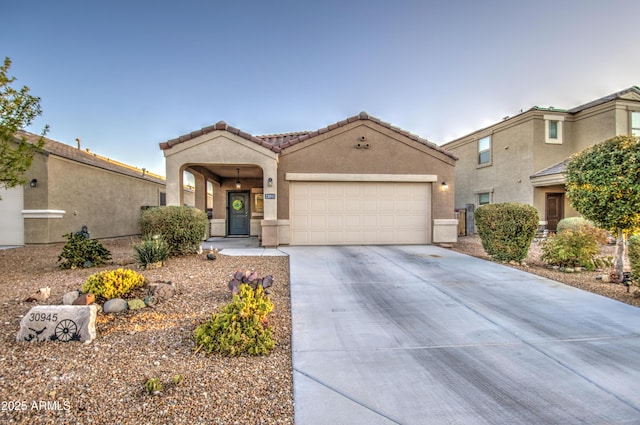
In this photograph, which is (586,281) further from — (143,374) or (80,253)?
(80,253)

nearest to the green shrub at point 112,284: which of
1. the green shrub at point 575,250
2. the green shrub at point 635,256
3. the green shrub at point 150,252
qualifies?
the green shrub at point 150,252

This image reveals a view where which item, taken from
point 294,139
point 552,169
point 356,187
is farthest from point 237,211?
point 552,169

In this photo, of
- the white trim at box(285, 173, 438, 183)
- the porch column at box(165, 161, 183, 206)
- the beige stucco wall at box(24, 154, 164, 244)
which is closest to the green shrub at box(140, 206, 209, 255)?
the porch column at box(165, 161, 183, 206)

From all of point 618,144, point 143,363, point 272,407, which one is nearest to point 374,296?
point 272,407

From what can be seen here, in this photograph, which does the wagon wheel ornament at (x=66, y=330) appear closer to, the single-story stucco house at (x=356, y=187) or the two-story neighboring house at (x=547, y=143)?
the single-story stucco house at (x=356, y=187)

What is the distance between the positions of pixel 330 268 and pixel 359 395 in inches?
173

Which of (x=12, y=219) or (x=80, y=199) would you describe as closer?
(x=12, y=219)

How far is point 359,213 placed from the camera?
10.4 metres

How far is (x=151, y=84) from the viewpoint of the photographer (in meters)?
11.5

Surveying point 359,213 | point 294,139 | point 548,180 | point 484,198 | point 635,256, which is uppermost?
point 294,139

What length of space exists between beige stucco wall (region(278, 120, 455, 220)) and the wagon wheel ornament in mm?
7033

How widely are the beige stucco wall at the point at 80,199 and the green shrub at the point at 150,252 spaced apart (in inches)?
249

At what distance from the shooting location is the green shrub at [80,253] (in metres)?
6.27

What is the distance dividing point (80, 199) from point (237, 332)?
39.1 feet
